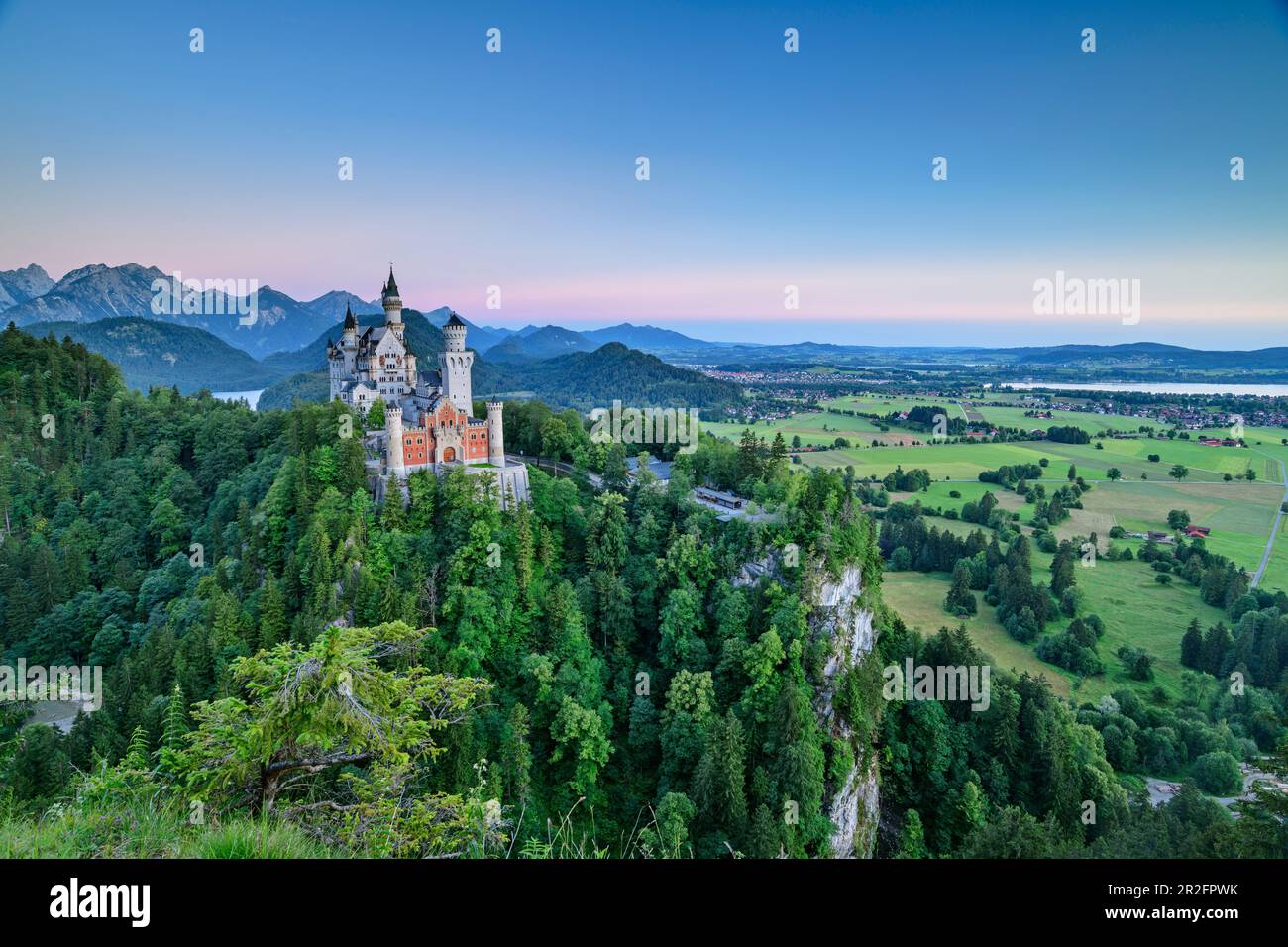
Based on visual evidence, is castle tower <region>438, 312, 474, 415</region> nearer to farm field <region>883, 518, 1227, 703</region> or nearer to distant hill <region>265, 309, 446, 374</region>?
farm field <region>883, 518, 1227, 703</region>

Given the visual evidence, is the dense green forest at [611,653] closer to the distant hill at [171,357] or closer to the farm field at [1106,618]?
the farm field at [1106,618]

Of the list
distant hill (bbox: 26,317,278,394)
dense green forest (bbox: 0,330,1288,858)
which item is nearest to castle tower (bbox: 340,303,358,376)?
→ dense green forest (bbox: 0,330,1288,858)

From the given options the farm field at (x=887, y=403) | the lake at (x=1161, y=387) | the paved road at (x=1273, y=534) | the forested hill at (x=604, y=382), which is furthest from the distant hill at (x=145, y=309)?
the lake at (x=1161, y=387)

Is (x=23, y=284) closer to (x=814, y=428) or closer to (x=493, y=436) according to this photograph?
(x=493, y=436)
